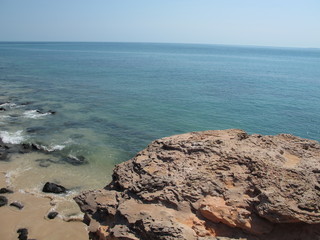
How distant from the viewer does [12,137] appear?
30.4m

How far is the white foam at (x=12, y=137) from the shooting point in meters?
29.3

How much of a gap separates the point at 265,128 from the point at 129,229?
3011 centimetres

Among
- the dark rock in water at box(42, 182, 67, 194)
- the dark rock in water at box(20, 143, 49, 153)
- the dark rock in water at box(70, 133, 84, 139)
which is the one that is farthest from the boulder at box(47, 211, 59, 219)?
the dark rock in water at box(70, 133, 84, 139)

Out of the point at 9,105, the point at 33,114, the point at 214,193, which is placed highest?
the point at 214,193

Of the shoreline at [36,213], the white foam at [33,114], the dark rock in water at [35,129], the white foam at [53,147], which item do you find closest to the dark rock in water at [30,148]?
the white foam at [53,147]

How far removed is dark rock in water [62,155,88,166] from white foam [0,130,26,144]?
707 centimetres

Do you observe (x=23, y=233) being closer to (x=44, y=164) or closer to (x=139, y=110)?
(x=44, y=164)

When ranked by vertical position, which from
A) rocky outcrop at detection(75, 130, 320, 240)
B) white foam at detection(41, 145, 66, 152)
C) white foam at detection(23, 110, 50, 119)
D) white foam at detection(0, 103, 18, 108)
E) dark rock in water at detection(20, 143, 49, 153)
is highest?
rocky outcrop at detection(75, 130, 320, 240)

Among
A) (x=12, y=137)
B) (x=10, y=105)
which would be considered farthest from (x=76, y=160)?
(x=10, y=105)

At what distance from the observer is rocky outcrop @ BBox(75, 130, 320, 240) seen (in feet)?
27.2

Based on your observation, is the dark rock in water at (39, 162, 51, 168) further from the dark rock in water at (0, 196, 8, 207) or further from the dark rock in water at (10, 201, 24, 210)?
the dark rock in water at (10, 201, 24, 210)

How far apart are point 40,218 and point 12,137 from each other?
16.6m

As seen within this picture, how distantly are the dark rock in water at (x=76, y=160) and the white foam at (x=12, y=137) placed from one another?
7070 mm

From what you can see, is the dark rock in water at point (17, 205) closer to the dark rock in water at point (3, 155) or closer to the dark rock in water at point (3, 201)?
the dark rock in water at point (3, 201)
